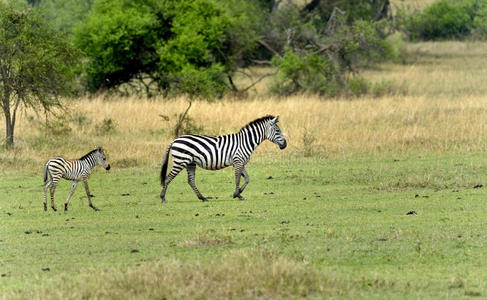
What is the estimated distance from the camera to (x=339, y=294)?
7.33 metres

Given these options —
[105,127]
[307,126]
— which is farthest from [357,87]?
[105,127]

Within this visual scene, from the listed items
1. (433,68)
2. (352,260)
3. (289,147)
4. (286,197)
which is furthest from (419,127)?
(433,68)

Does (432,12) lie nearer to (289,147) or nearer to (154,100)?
(154,100)

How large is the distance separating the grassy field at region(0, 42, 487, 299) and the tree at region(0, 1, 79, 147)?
3.60ft

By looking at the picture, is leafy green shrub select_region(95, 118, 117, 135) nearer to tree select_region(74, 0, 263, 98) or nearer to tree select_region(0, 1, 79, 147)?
tree select_region(0, 1, 79, 147)

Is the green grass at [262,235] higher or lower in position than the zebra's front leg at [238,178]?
lower

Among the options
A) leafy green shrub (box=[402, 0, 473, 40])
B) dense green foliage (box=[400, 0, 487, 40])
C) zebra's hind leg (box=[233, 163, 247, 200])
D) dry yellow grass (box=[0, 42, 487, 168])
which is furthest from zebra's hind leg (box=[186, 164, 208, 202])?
leafy green shrub (box=[402, 0, 473, 40])

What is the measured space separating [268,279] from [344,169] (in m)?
9.45

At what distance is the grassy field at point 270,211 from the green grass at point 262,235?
0.9 inches

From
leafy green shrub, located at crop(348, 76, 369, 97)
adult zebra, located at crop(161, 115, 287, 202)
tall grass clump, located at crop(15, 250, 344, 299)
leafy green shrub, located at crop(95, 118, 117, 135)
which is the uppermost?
leafy green shrub, located at crop(348, 76, 369, 97)

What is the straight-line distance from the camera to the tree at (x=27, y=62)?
19.9 meters

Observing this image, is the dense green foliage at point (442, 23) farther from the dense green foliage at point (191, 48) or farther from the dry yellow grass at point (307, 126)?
the dry yellow grass at point (307, 126)

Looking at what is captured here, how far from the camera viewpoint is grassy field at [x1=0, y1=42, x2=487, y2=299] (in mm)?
7590

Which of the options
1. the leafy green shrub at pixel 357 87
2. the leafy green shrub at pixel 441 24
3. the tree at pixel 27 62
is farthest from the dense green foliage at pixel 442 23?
the tree at pixel 27 62
